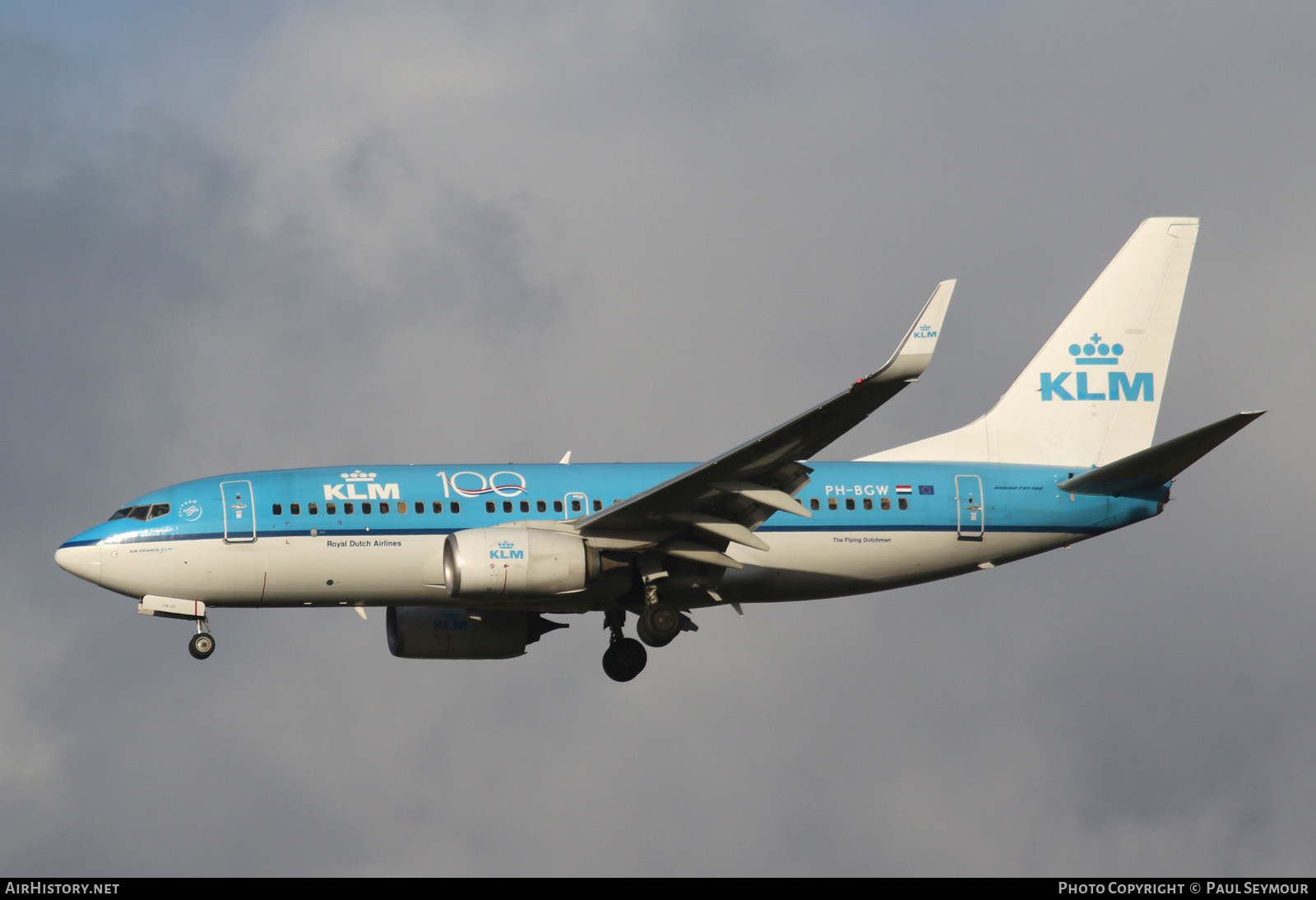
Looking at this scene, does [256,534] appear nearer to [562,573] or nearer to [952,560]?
[562,573]

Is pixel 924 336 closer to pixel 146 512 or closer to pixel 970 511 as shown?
pixel 970 511

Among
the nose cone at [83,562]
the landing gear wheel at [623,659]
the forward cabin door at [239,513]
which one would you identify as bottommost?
the landing gear wheel at [623,659]

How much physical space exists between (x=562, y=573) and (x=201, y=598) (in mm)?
8201

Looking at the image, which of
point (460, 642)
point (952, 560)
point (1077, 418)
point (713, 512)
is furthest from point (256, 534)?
point (1077, 418)

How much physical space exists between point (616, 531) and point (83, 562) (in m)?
11.8

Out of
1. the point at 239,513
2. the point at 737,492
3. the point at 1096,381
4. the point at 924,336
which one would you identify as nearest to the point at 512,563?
the point at 737,492

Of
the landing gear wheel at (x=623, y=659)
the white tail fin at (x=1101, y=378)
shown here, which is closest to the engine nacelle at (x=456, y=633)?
the landing gear wheel at (x=623, y=659)

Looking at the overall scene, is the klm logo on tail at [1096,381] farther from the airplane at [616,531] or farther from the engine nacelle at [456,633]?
the engine nacelle at [456,633]

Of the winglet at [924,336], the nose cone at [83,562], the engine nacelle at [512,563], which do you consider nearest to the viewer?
the winglet at [924,336]

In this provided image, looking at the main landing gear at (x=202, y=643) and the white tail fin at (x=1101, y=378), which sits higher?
the white tail fin at (x=1101, y=378)

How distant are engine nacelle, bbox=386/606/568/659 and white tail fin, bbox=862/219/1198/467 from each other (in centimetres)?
963

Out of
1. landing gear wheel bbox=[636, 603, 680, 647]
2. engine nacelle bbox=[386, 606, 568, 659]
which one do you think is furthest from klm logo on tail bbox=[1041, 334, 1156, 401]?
engine nacelle bbox=[386, 606, 568, 659]

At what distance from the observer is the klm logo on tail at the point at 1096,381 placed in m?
44.2

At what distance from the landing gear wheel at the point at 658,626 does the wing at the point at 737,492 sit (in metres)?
1.35
